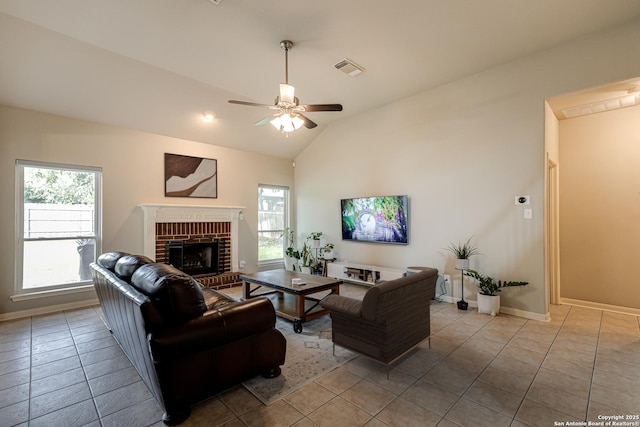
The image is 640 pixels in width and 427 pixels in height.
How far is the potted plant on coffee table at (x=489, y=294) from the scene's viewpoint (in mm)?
3953

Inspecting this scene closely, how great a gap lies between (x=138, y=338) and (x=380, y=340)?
1833 millimetres

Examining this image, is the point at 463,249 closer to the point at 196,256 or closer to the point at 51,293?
the point at 196,256

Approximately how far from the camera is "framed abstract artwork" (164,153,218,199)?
214 inches

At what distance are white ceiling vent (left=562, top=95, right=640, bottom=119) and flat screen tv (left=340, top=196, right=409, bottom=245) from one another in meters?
2.64

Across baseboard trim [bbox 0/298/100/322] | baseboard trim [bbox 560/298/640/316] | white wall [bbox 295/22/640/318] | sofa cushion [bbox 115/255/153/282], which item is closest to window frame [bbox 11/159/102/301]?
baseboard trim [bbox 0/298/100/322]

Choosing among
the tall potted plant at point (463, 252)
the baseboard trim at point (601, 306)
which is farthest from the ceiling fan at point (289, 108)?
the baseboard trim at point (601, 306)

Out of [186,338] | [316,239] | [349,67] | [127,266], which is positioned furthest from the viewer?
[316,239]

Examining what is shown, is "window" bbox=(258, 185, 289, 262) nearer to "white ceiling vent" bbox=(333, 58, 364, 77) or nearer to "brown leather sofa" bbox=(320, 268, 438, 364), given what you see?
"white ceiling vent" bbox=(333, 58, 364, 77)

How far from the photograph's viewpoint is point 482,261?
431 cm

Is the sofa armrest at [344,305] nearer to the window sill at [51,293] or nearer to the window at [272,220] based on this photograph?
the window sill at [51,293]

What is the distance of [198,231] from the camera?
223 inches

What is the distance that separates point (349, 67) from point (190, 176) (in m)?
3.59

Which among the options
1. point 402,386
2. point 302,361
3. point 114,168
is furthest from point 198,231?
point 402,386

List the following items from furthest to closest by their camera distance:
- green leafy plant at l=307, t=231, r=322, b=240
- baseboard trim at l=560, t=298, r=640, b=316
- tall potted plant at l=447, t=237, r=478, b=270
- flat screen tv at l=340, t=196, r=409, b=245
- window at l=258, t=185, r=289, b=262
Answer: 1. window at l=258, t=185, r=289, b=262
2. green leafy plant at l=307, t=231, r=322, b=240
3. flat screen tv at l=340, t=196, r=409, b=245
4. tall potted plant at l=447, t=237, r=478, b=270
5. baseboard trim at l=560, t=298, r=640, b=316
